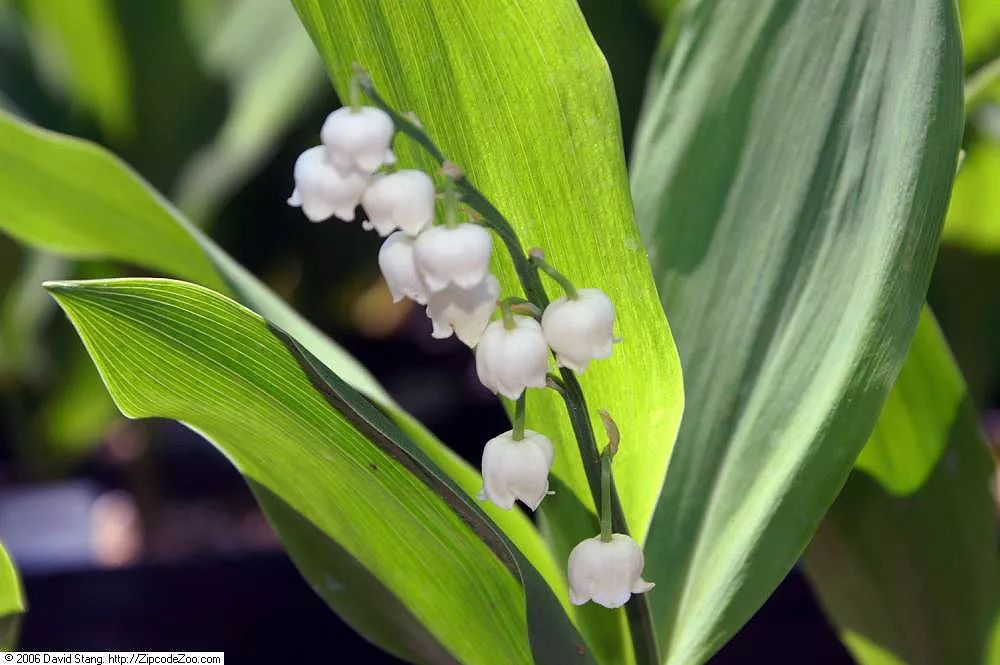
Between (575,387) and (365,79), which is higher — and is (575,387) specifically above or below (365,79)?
below

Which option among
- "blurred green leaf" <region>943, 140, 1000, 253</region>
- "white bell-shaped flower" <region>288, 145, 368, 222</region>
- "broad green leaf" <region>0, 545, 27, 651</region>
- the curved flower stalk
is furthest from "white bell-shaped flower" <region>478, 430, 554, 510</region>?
"blurred green leaf" <region>943, 140, 1000, 253</region>

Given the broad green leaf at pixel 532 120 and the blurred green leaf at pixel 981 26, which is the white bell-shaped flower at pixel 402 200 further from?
the blurred green leaf at pixel 981 26

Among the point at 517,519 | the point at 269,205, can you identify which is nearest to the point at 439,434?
the point at 269,205

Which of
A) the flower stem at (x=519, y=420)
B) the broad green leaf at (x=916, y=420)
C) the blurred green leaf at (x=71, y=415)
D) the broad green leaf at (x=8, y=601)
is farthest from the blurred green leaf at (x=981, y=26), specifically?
the blurred green leaf at (x=71, y=415)

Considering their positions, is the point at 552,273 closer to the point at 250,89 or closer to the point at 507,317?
the point at 507,317

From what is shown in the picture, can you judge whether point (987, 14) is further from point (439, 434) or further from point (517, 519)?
point (439, 434)

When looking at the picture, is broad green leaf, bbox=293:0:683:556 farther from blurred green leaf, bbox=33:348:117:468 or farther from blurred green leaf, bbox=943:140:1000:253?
blurred green leaf, bbox=33:348:117:468
